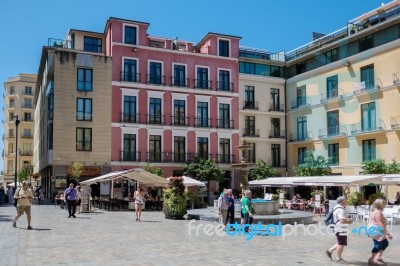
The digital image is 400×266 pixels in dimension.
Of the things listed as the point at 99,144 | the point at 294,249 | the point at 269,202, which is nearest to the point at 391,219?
the point at 269,202

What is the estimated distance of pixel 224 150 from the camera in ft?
145

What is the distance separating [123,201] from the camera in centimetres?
2944

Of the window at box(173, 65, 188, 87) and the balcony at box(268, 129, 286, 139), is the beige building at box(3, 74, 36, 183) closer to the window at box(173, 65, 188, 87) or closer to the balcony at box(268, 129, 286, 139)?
the window at box(173, 65, 188, 87)

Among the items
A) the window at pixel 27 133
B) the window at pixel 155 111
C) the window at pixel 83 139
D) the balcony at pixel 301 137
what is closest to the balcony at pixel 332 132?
the balcony at pixel 301 137

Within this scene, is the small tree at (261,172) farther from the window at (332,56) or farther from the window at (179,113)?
the window at (332,56)

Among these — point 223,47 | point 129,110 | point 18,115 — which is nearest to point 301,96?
point 223,47

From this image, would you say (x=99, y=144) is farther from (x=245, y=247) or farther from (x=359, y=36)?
(x=245, y=247)

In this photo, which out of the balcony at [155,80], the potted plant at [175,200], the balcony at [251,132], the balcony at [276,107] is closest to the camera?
the potted plant at [175,200]

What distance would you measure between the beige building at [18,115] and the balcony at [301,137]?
52128 mm

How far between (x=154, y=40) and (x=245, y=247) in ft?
115

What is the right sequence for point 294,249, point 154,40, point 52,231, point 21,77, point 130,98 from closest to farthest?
1. point 294,249
2. point 52,231
3. point 130,98
4. point 154,40
5. point 21,77

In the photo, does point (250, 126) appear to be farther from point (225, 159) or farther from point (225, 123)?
point (225, 159)

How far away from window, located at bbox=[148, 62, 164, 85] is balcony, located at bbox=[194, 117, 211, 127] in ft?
15.5

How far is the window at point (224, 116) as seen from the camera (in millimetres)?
44272
